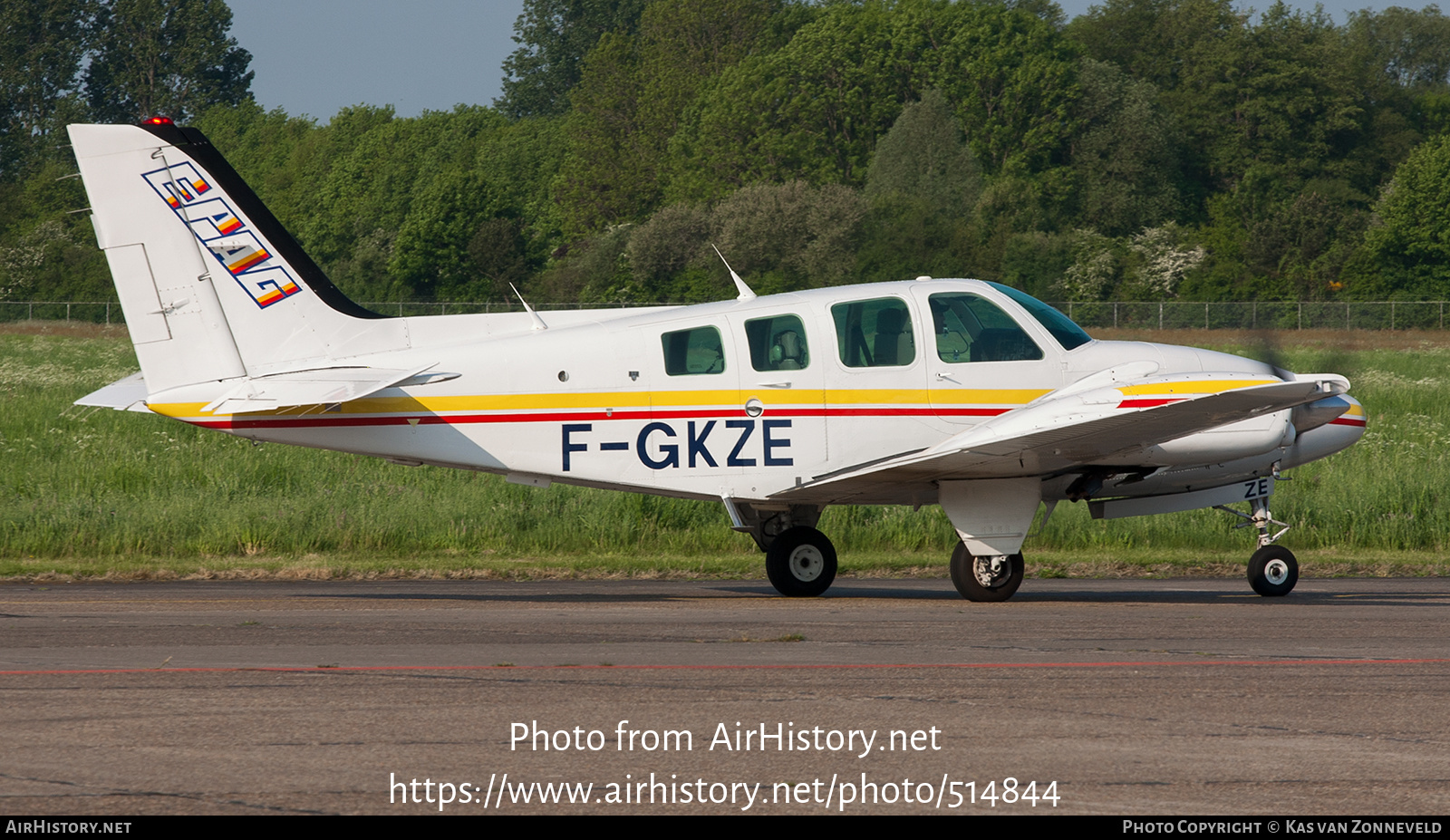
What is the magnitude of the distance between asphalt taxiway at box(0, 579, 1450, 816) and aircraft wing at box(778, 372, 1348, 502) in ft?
3.73

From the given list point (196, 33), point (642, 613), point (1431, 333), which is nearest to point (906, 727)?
point (642, 613)

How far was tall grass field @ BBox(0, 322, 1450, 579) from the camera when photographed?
636 inches

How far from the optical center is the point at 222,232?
41.4 feet

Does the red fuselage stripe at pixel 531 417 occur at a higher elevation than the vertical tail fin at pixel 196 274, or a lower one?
lower

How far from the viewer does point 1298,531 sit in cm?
1869

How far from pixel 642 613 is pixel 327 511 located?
8.38 meters

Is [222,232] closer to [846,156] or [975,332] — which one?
[975,332]

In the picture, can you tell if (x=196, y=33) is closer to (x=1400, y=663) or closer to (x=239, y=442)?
(x=239, y=442)

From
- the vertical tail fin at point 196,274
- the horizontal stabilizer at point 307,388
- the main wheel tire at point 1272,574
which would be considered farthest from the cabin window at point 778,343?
the main wheel tire at point 1272,574

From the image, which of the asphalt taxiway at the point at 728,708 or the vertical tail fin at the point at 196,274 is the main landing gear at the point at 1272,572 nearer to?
the asphalt taxiway at the point at 728,708

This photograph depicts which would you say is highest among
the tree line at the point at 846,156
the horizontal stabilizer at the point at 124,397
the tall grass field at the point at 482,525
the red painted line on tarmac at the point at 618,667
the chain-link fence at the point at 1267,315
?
the tree line at the point at 846,156

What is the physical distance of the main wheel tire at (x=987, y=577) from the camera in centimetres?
1248

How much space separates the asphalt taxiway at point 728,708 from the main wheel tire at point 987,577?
57 cm

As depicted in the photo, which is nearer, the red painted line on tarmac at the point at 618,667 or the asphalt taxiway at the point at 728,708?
the asphalt taxiway at the point at 728,708
